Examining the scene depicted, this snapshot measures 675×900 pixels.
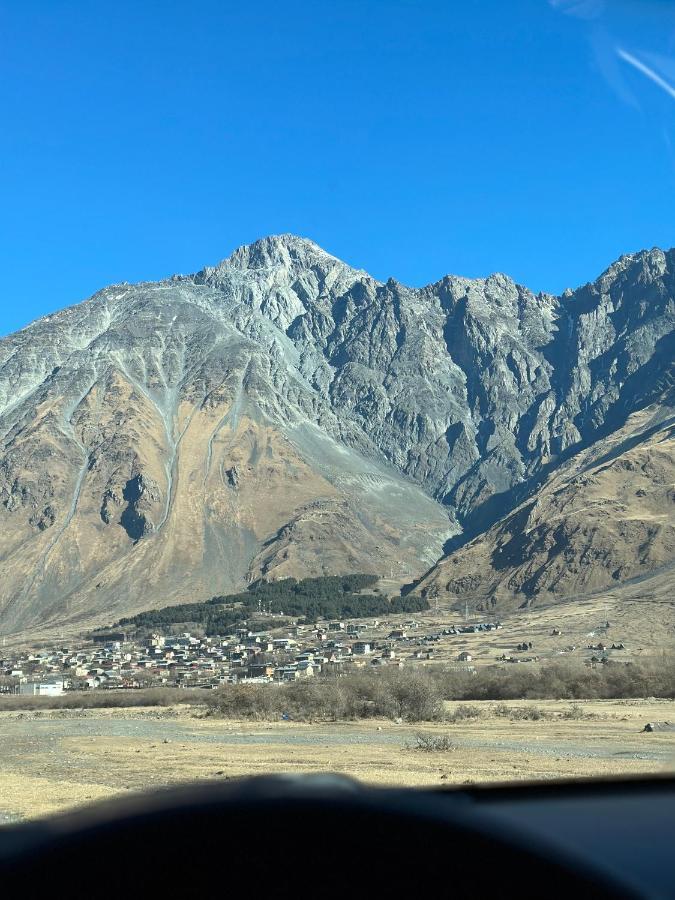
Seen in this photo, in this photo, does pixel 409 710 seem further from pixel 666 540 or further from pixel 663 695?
pixel 666 540

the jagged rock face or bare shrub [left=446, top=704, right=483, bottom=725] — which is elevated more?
the jagged rock face

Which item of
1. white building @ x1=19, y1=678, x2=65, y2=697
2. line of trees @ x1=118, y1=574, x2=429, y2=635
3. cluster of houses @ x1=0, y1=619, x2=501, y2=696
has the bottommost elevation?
white building @ x1=19, y1=678, x2=65, y2=697

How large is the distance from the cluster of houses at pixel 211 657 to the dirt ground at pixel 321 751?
44576mm

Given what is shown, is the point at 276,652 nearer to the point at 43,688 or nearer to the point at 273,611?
the point at 43,688

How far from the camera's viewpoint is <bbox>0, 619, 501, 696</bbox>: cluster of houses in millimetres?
114000

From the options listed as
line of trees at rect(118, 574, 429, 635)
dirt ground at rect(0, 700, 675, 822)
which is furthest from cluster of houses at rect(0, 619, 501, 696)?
dirt ground at rect(0, 700, 675, 822)

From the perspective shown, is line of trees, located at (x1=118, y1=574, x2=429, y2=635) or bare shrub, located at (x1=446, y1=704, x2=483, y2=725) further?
line of trees, located at (x1=118, y1=574, x2=429, y2=635)

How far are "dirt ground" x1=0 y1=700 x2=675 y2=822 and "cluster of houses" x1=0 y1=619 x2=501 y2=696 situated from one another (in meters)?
44.6

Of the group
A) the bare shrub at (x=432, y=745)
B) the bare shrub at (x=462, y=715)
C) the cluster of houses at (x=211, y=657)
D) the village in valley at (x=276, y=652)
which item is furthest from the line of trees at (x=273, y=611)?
the bare shrub at (x=432, y=745)

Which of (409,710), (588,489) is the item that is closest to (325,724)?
(409,710)

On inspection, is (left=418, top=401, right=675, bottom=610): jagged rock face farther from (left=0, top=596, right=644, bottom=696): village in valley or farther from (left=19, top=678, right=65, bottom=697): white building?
(left=19, top=678, right=65, bottom=697): white building

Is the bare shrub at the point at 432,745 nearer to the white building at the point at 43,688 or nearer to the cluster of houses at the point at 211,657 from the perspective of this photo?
the cluster of houses at the point at 211,657

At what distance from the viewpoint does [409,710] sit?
182ft

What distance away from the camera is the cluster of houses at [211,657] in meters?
114
